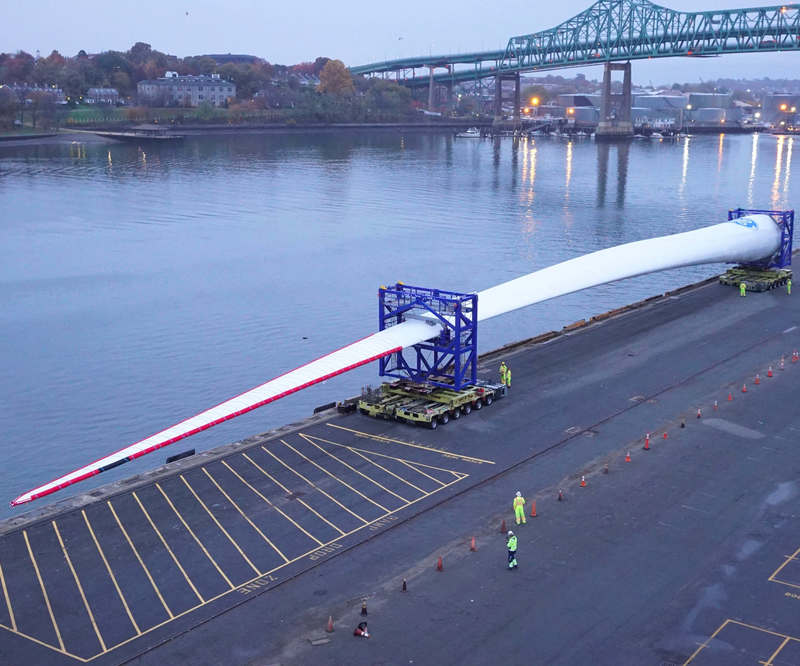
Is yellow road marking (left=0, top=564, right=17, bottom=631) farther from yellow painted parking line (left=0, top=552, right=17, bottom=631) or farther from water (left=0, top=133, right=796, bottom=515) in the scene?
water (left=0, top=133, right=796, bottom=515)

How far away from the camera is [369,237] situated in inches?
4001

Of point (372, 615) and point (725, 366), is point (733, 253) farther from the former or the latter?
point (372, 615)

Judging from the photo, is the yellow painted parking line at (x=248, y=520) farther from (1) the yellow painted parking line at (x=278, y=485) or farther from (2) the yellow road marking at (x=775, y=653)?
(2) the yellow road marking at (x=775, y=653)

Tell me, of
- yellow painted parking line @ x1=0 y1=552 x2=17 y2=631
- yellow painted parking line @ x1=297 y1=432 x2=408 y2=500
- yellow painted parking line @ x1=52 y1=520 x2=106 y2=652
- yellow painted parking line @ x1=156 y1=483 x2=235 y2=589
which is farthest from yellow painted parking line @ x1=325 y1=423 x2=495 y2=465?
yellow painted parking line @ x1=0 y1=552 x2=17 y2=631

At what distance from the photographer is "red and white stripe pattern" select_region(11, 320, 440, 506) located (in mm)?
28406

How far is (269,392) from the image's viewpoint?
1384 inches

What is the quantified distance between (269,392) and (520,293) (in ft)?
62.6

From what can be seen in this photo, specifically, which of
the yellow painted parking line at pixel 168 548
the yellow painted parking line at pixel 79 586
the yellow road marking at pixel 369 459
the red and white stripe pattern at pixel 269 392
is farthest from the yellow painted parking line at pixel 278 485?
the yellow painted parking line at pixel 79 586

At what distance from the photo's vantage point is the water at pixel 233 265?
5047 centimetres

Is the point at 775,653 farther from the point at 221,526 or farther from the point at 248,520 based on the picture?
the point at 221,526

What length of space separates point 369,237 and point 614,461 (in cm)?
6859

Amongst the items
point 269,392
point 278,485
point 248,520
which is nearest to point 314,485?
point 278,485

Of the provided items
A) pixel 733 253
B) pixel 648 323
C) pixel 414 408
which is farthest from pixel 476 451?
pixel 733 253

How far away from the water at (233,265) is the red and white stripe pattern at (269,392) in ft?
32.1
